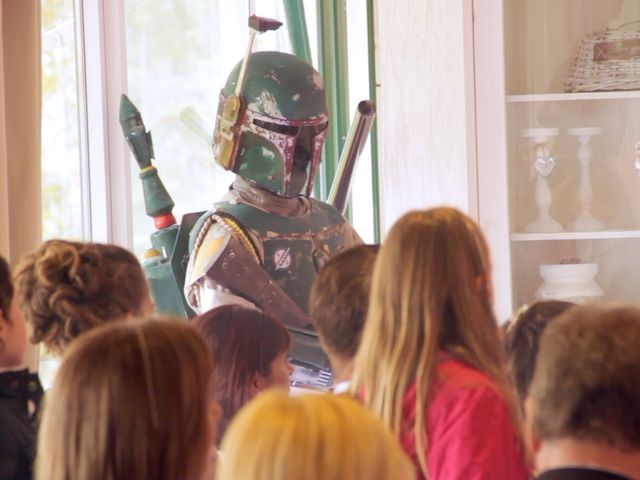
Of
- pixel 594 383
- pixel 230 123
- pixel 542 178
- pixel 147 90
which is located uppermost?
pixel 147 90

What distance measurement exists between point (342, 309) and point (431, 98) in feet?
4.63

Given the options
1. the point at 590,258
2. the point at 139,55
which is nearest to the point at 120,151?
the point at 139,55

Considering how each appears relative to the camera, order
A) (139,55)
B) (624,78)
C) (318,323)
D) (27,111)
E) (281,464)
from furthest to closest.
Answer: (139,55), (624,78), (27,111), (318,323), (281,464)

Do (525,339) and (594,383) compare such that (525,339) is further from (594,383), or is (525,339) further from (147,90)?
(147,90)

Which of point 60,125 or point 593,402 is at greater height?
point 60,125

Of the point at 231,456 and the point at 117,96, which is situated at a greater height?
the point at 117,96

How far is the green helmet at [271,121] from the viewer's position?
2520mm

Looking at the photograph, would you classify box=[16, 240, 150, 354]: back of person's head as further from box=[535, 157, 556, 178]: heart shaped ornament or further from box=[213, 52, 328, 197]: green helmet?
box=[535, 157, 556, 178]: heart shaped ornament

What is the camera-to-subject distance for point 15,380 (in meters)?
1.64

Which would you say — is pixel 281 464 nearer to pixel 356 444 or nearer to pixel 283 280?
pixel 356 444

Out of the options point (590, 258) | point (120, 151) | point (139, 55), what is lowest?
point (590, 258)

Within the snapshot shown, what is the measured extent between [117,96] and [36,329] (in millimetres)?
1758

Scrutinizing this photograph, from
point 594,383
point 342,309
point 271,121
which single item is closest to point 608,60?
point 271,121

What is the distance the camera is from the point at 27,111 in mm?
2457
